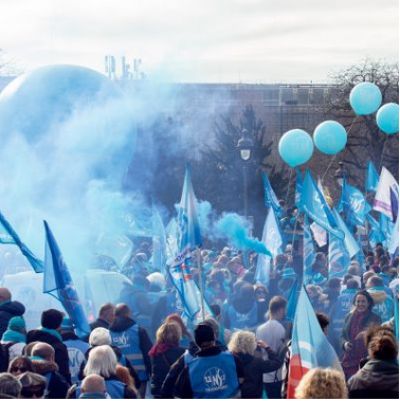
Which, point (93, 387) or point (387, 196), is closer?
point (93, 387)

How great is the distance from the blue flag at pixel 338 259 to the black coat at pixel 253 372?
6.62m

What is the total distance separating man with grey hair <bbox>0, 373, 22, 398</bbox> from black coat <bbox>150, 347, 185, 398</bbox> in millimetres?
2464

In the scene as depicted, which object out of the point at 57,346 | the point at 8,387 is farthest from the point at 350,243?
the point at 8,387

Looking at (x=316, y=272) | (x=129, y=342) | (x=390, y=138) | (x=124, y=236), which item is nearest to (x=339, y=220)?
(x=316, y=272)

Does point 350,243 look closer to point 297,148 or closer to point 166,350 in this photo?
point 297,148

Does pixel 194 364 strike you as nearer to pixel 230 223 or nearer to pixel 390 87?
pixel 230 223

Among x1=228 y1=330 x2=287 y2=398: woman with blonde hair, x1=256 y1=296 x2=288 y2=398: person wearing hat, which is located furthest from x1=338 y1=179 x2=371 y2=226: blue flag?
x1=228 y1=330 x2=287 y2=398: woman with blonde hair

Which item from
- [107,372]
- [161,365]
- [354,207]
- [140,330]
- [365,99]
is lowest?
[354,207]

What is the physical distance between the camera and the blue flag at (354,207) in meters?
18.5

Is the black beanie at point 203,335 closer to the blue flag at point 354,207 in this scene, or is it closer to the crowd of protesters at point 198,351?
the crowd of protesters at point 198,351

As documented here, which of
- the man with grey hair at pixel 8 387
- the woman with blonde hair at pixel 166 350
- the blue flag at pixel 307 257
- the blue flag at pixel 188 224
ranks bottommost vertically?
the blue flag at pixel 307 257

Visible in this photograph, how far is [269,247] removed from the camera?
1639 cm

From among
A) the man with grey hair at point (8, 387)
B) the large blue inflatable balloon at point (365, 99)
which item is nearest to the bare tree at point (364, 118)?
the large blue inflatable balloon at point (365, 99)

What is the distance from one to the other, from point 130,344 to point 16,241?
2.43 m
